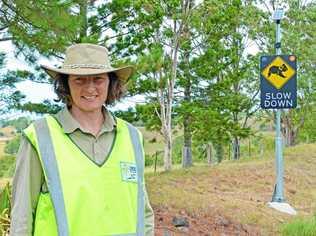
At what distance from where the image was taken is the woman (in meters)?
2.22

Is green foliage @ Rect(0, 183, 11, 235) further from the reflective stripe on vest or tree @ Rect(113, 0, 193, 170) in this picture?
tree @ Rect(113, 0, 193, 170)

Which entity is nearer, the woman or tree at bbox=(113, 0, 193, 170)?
the woman

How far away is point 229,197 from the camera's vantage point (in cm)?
1097

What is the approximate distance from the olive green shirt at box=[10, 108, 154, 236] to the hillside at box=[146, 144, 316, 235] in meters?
4.92

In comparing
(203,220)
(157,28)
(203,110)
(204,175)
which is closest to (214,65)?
(203,110)

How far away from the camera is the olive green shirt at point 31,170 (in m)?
2.21

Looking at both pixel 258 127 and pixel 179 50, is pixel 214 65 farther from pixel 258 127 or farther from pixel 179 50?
pixel 258 127

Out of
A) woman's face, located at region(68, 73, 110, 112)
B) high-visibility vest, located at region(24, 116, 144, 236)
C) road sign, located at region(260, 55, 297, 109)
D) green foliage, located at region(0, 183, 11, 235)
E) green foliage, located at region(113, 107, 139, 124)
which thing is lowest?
green foliage, located at region(0, 183, 11, 235)

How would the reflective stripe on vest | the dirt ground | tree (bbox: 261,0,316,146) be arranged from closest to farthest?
1. the reflective stripe on vest
2. the dirt ground
3. tree (bbox: 261,0,316,146)

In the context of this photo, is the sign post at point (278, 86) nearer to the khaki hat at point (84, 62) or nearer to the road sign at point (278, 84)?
the road sign at point (278, 84)

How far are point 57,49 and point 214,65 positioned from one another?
1055 cm

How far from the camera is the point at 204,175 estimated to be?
13336mm

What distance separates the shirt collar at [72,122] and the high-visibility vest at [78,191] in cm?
3

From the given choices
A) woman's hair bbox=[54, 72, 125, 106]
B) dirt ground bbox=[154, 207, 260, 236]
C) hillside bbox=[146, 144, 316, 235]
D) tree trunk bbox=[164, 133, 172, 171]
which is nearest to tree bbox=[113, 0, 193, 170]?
tree trunk bbox=[164, 133, 172, 171]
